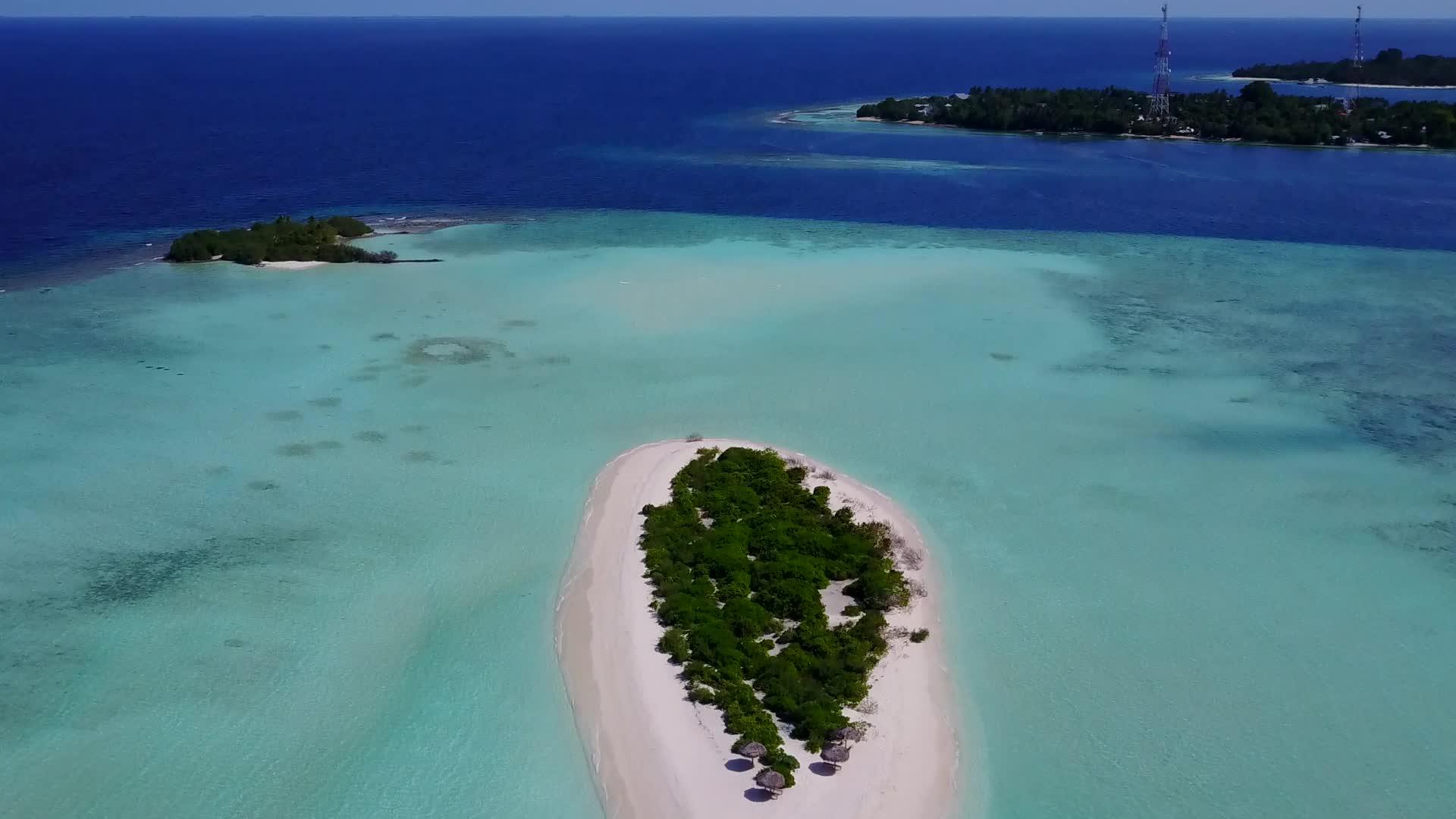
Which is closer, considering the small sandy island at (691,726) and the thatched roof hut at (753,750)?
the small sandy island at (691,726)

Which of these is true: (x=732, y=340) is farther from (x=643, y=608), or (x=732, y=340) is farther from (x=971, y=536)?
(x=643, y=608)

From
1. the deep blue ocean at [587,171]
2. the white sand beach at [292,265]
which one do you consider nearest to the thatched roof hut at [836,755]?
the white sand beach at [292,265]

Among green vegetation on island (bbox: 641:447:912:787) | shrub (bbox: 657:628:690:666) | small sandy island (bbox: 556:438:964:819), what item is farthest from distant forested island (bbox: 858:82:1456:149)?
shrub (bbox: 657:628:690:666)

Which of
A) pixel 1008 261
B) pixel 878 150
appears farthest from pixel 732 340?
pixel 878 150

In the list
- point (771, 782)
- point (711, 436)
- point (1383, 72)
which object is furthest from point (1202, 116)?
point (771, 782)

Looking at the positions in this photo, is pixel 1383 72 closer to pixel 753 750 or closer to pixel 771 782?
pixel 753 750

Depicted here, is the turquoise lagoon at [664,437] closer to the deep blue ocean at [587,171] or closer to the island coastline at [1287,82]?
the deep blue ocean at [587,171]
